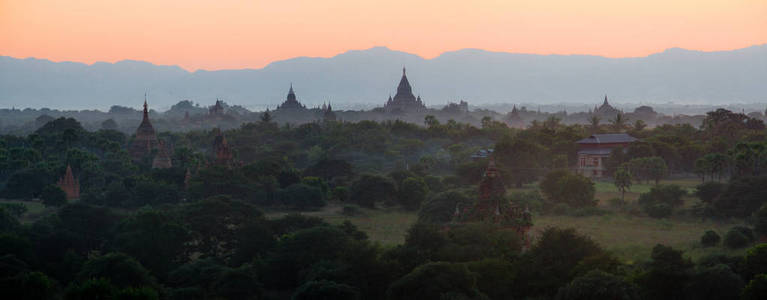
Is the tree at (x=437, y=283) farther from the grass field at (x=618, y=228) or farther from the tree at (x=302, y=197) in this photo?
the tree at (x=302, y=197)

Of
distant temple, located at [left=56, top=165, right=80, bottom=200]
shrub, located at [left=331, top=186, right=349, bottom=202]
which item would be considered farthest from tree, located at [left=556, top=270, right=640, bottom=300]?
distant temple, located at [left=56, top=165, right=80, bottom=200]

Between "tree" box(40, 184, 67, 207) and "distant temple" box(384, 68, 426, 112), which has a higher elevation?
"distant temple" box(384, 68, 426, 112)

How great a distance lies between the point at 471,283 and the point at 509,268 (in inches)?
128

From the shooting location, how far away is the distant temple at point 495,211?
34.7 meters

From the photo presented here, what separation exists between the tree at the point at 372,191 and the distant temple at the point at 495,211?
19547 millimetres

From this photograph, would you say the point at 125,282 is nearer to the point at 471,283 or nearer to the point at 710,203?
the point at 471,283

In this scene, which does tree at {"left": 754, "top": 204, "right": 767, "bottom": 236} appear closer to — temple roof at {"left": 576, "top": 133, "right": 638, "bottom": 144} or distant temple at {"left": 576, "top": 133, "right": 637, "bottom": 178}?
distant temple at {"left": 576, "top": 133, "right": 637, "bottom": 178}

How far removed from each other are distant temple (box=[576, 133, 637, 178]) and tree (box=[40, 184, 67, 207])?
161ft

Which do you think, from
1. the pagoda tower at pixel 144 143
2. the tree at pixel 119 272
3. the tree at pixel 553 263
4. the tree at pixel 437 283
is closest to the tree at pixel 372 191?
the tree at pixel 553 263

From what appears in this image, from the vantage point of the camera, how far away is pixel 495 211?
Answer: 36312 millimetres

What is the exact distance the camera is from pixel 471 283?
2720 centimetres

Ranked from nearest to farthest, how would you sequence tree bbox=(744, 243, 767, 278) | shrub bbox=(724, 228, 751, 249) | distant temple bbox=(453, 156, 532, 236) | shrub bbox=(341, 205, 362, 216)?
1. tree bbox=(744, 243, 767, 278)
2. distant temple bbox=(453, 156, 532, 236)
3. shrub bbox=(724, 228, 751, 249)
4. shrub bbox=(341, 205, 362, 216)

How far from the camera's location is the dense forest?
28.1 m

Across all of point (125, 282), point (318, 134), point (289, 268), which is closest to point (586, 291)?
point (289, 268)
